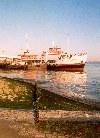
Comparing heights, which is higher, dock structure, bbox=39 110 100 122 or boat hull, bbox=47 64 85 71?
dock structure, bbox=39 110 100 122

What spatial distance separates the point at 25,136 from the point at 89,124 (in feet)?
9.06

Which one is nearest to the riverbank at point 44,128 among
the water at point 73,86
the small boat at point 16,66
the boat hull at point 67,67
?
the water at point 73,86

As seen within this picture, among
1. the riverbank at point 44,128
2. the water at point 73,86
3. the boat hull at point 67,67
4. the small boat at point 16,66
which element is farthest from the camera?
the small boat at point 16,66

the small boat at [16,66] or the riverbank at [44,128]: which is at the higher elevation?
the riverbank at [44,128]

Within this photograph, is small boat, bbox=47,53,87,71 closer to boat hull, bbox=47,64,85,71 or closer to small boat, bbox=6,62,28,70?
boat hull, bbox=47,64,85,71

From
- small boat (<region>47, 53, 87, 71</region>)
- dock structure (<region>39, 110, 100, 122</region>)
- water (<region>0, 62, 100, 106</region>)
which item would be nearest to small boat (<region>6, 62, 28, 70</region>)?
small boat (<region>47, 53, 87, 71</region>)

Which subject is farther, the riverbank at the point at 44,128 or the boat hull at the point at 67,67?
the boat hull at the point at 67,67

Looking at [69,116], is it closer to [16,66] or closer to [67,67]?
[67,67]

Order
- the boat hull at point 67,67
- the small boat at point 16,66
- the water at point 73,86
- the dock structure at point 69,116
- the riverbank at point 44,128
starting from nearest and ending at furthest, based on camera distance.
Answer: the riverbank at point 44,128 < the dock structure at point 69,116 < the water at point 73,86 < the boat hull at point 67,67 < the small boat at point 16,66

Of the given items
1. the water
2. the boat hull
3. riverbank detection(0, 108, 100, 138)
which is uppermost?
riverbank detection(0, 108, 100, 138)

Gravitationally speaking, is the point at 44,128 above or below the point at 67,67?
above

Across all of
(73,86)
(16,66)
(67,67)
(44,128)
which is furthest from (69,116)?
(16,66)

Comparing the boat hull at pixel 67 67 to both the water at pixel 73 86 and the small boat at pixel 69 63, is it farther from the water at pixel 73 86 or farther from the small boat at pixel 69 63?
the water at pixel 73 86

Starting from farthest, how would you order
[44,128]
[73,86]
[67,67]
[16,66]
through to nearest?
[16,66] < [67,67] < [73,86] < [44,128]
